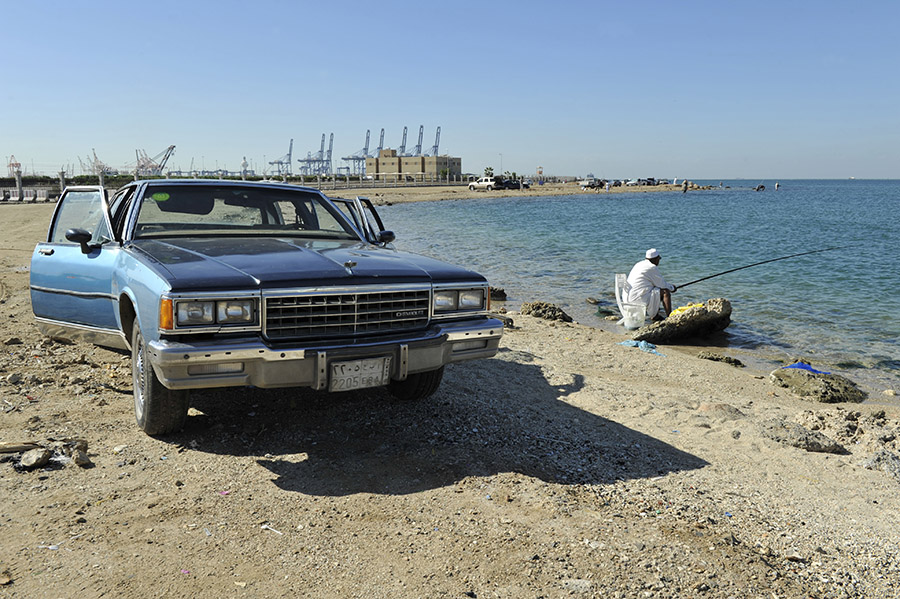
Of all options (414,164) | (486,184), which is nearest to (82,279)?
(486,184)

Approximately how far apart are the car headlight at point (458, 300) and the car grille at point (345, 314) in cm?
11

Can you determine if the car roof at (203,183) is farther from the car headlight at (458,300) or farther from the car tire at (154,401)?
the car headlight at (458,300)

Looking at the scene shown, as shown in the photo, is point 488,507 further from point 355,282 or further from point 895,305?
point 895,305

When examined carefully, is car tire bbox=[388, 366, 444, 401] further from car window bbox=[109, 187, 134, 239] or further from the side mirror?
the side mirror

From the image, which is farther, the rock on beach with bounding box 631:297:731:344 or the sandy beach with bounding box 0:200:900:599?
the rock on beach with bounding box 631:297:731:344

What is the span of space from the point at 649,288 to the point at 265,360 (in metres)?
9.30

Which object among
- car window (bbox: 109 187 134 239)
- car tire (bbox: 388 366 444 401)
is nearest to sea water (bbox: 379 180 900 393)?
car tire (bbox: 388 366 444 401)

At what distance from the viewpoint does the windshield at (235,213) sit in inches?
213

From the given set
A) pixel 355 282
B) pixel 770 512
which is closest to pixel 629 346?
pixel 770 512

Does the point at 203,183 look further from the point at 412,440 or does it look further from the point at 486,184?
the point at 486,184

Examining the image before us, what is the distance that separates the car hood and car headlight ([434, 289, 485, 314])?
3.5 inches

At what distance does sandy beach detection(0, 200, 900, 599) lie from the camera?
3117 millimetres

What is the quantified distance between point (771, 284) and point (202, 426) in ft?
55.6

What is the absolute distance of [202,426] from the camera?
4824 mm
